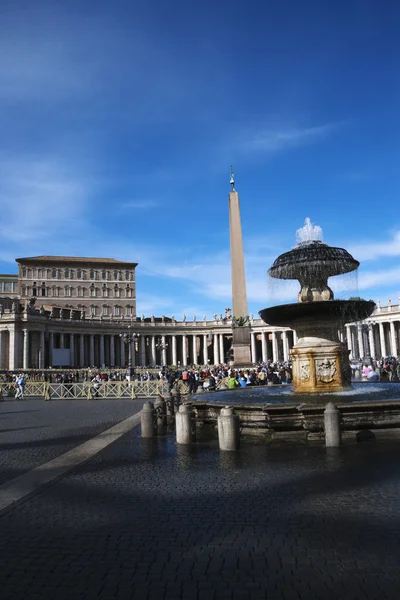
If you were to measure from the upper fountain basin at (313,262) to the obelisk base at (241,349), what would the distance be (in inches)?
578

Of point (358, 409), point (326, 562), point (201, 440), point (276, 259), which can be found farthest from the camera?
point (276, 259)

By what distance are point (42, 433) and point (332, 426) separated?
839 cm

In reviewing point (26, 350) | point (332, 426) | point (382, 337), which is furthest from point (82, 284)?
point (332, 426)

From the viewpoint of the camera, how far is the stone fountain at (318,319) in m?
15.4

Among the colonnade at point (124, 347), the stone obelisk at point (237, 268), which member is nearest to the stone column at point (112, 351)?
the colonnade at point (124, 347)

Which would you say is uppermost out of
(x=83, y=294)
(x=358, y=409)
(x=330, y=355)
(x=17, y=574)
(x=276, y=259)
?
(x=83, y=294)

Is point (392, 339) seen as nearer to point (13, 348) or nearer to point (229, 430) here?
point (13, 348)

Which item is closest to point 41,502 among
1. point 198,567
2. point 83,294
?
point 198,567

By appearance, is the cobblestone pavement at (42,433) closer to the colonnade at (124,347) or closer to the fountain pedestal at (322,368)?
the fountain pedestal at (322,368)

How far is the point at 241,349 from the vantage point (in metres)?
33.2

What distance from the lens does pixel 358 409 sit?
10.4 metres

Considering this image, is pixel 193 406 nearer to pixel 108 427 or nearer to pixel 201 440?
pixel 201 440

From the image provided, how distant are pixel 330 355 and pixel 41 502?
10901 mm

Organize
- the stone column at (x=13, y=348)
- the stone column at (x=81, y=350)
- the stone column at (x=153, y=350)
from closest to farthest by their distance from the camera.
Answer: the stone column at (x=13, y=348)
the stone column at (x=81, y=350)
the stone column at (x=153, y=350)
